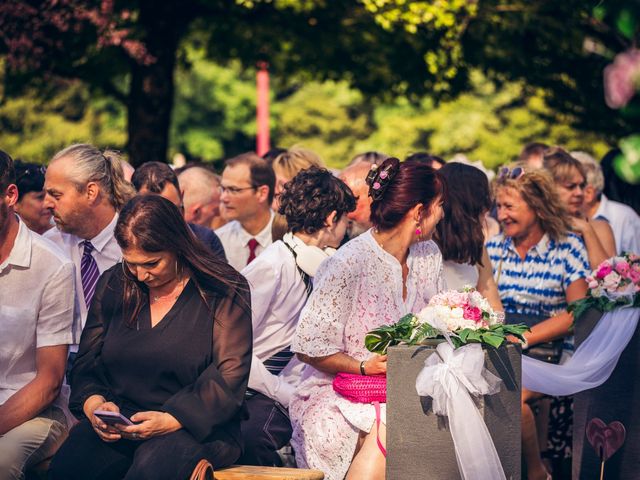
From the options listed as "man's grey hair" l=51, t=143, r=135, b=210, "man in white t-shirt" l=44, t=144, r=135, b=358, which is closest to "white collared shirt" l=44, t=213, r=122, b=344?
"man in white t-shirt" l=44, t=144, r=135, b=358

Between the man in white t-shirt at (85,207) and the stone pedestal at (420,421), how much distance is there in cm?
195

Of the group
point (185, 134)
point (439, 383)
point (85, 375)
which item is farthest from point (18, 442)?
point (185, 134)

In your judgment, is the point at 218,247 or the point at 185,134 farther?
the point at 185,134

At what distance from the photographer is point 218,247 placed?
7.74m

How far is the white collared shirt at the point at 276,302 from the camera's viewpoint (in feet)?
21.3

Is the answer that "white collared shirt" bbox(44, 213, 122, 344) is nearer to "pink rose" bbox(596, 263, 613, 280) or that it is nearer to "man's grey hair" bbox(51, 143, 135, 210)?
"man's grey hair" bbox(51, 143, 135, 210)

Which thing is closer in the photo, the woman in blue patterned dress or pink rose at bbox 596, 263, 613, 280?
pink rose at bbox 596, 263, 613, 280

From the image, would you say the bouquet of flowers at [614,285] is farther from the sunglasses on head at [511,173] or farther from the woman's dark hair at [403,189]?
the woman's dark hair at [403,189]

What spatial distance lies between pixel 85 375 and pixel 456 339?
1785mm

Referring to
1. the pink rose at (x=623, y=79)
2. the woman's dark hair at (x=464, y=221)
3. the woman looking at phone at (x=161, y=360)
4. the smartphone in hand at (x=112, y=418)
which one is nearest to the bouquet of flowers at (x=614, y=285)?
the woman's dark hair at (x=464, y=221)

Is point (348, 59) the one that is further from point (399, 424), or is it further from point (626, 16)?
point (626, 16)

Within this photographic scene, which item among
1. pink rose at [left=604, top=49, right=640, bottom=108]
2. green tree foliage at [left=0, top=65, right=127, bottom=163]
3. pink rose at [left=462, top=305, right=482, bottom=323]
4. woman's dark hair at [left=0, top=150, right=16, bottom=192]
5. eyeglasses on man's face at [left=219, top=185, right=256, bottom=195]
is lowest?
green tree foliage at [left=0, top=65, right=127, bottom=163]

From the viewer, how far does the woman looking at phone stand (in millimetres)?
5262

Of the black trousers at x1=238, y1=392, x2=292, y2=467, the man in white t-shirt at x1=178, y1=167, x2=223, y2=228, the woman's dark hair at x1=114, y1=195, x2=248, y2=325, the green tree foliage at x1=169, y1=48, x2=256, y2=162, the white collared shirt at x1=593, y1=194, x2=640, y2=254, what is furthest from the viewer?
the green tree foliage at x1=169, y1=48, x2=256, y2=162
